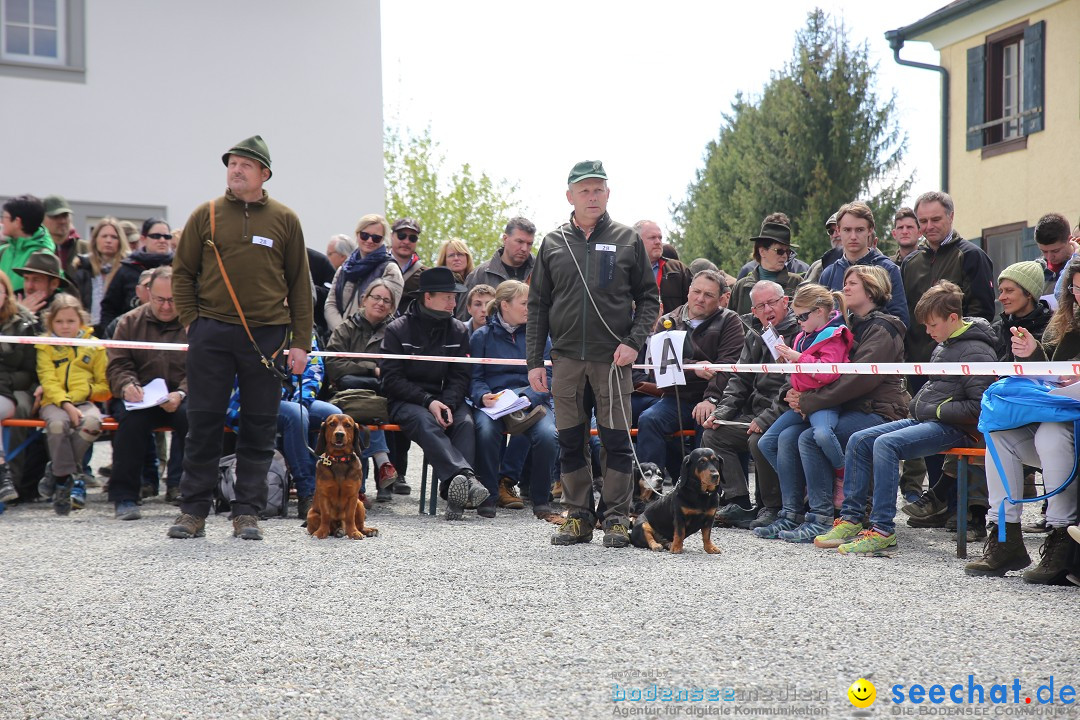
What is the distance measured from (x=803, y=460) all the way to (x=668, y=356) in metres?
1.67

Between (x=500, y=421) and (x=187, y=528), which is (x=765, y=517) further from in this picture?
(x=187, y=528)

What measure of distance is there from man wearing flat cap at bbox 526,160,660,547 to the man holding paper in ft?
10.6

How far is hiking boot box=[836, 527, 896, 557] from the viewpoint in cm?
688

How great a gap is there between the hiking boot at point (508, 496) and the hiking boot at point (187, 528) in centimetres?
266

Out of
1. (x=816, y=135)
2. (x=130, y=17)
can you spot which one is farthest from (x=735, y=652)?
(x=816, y=135)

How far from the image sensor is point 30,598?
5496 mm

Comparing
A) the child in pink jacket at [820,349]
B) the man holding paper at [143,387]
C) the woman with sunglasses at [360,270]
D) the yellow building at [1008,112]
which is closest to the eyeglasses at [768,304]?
the child in pink jacket at [820,349]

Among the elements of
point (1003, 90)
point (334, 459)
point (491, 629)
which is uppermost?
point (1003, 90)

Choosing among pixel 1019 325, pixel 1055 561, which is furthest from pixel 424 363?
pixel 1055 561

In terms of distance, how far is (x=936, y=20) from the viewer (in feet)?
70.6

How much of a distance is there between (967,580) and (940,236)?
3451mm

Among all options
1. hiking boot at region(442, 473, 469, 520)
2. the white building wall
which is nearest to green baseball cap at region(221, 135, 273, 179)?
hiking boot at region(442, 473, 469, 520)

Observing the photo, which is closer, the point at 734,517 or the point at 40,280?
the point at 734,517

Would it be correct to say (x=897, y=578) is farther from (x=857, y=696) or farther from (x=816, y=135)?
(x=816, y=135)
